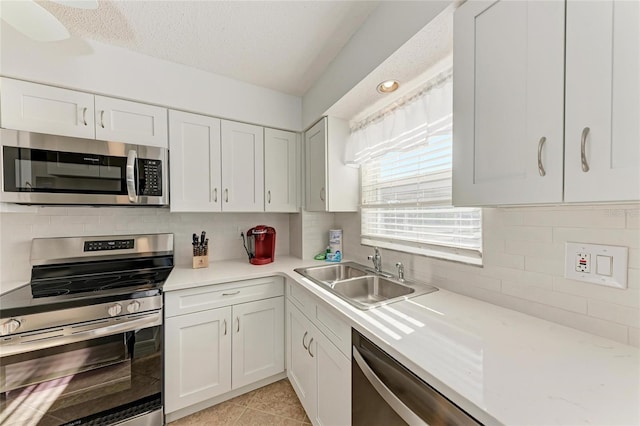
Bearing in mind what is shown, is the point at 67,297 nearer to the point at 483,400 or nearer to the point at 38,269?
the point at 38,269

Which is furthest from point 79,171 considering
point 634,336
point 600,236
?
point 634,336

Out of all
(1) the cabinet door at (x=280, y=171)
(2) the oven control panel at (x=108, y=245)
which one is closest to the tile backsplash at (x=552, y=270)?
(1) the cabinet door at (x=280, y=171)

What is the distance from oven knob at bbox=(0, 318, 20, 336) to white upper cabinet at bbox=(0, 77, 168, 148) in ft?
3.55

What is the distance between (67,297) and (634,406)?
2.20 meters

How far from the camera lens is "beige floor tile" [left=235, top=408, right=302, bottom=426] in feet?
Result: 5.14

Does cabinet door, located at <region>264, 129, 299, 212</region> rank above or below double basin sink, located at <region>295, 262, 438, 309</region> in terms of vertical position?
above

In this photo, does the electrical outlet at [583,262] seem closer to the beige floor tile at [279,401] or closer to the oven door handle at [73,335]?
the beige floor tile at [279,401]

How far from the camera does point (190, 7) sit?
1.30m

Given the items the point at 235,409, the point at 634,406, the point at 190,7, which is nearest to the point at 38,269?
the point at 235,409

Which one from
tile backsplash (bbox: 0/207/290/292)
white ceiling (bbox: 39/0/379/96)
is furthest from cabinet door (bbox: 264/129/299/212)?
white ceiling (bbox: 39/0/379/96)

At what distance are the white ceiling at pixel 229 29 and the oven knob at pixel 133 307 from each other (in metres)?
1.63

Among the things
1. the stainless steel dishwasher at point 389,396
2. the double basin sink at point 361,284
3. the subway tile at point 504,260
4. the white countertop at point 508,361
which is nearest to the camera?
the white countertop at point 508,361

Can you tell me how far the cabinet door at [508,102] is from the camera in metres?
0.70

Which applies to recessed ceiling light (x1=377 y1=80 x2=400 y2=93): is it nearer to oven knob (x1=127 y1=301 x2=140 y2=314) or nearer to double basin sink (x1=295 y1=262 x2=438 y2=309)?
double basin sink (x1=295 y1=262 x2=438 y2=309)
